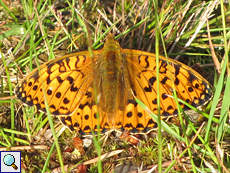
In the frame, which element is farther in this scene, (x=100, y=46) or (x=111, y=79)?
(x=100, y=46)

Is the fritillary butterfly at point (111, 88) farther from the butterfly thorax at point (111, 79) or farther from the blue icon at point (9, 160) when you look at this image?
the blue icon at point (9, 160)

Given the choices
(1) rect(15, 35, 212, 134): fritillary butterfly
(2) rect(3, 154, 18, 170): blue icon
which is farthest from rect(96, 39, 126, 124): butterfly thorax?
(2) rect(3, 154, 18, 170): blue icon

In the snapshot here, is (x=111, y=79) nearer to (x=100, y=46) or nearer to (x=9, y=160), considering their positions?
(x=100, y=46)

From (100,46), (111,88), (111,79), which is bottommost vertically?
(111,88)

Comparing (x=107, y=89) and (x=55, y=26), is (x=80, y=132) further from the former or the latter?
(x=55, y=26)

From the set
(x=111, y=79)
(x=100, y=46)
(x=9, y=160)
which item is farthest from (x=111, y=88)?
(x=9, y=160)

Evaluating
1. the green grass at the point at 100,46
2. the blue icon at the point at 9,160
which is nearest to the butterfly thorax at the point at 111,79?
the green grass at the point at 100,46

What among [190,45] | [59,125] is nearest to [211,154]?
[190,45]
